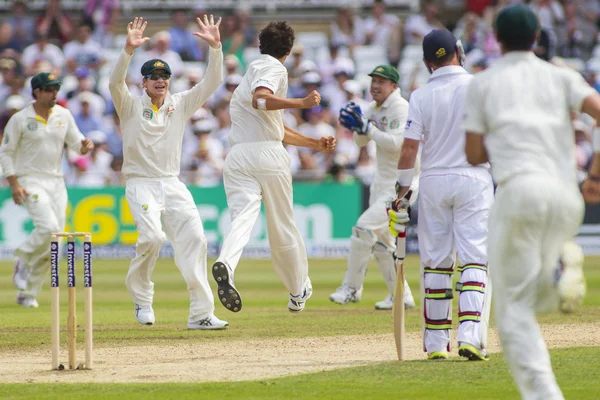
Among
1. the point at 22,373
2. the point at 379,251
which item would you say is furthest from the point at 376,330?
the point at 22,373

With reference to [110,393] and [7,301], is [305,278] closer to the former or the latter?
[110,393]

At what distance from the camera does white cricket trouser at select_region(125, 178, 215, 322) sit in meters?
10.1

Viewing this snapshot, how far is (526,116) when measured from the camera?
5375 mm

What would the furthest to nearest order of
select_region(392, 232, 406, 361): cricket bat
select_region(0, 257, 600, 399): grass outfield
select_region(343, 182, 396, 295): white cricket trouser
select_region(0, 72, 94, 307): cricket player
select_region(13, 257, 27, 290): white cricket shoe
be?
select_region(13, 257, 27, 290): white cricket shoe < select_region(0, 72, 94, 307): cricket player < select_region(343, 182, 396, 295): white cricket trouser < select_region(392, 232, 406, 361): cricket bat < select_region(0, 257, 600, 399): grass outfield

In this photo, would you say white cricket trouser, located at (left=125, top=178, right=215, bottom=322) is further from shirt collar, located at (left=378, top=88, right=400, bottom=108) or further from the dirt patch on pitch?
shirt collar, located at (left=378, top=88, right=400, bottom=108)

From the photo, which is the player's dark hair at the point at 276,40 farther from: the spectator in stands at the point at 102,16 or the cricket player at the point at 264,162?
the spectator in stands at the point at 102,16

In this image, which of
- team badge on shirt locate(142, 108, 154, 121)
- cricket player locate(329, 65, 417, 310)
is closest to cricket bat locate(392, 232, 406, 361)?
cricket player locate(329, 65, 417, 310)

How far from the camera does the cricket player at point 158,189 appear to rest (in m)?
10.1

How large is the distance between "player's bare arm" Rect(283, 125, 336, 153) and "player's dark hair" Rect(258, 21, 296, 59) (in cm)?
80

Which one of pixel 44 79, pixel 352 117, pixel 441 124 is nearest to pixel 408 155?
pixel 441 124

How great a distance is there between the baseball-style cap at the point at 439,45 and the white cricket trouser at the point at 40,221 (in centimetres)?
608

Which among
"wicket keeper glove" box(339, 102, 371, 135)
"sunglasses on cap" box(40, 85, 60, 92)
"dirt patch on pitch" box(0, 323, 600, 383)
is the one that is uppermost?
"sunglasses on cap" box(40, 85, 60, 92)

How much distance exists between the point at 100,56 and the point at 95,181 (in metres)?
4.82

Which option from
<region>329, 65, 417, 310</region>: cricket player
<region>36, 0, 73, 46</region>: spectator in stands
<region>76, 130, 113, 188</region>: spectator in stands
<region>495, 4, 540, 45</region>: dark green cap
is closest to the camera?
<region>495, 4, 540, 45</region>: dark green cap
